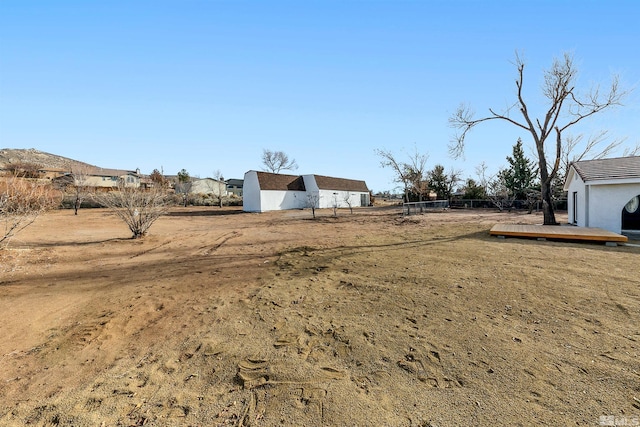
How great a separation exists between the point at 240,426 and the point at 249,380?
22.5 inches

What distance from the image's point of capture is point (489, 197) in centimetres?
3200

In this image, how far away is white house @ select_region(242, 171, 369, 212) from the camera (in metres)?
30.8

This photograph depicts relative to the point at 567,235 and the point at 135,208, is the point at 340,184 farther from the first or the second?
the point at 567,235

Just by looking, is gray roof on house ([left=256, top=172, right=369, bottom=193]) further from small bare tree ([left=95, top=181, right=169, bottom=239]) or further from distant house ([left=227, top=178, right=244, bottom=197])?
distant house ([left=227, top=178, right=244, bottom=197])

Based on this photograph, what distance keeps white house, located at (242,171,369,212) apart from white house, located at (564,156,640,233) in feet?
56.9

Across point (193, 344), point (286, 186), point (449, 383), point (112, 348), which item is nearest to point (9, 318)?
point (112, 348)

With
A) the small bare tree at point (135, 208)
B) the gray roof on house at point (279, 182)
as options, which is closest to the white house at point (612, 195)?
the small bare tree at point (135, 208)

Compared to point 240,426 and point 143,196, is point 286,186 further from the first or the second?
point 240,426

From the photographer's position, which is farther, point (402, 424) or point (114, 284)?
point (114, 284)

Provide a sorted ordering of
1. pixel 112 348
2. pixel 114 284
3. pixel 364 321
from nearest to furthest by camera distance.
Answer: pixel 112 348
pixel 364 321
pixel 114 284

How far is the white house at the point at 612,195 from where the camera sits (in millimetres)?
10844

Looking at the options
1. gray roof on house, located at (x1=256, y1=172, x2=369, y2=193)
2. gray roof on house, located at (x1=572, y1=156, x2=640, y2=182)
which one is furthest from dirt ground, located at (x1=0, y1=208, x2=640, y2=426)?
gray roof on house, located at (x1=256, y1=172, x2=369, y2=193)

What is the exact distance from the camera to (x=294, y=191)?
3475 centimetres

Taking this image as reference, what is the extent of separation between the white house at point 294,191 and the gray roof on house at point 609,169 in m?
17.1
